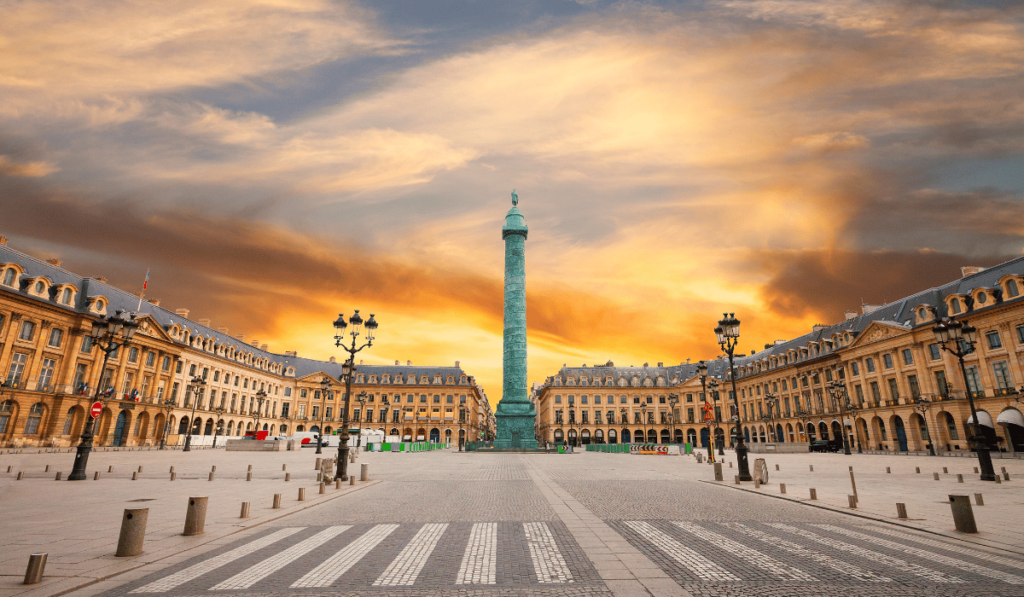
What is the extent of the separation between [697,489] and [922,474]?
42.7 feet

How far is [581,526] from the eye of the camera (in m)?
9.89

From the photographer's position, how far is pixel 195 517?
8945 millimetres

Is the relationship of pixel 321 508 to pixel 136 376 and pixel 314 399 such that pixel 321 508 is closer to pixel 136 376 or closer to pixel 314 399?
pixel 136 376

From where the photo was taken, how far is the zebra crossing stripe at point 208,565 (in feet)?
20.0

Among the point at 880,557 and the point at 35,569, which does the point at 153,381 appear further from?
the point at 880,557

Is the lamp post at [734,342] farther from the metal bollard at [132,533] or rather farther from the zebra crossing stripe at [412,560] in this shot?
the metal bollard at [132,533]

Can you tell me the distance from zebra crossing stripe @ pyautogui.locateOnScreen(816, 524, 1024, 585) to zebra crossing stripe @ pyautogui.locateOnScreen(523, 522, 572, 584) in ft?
18.2

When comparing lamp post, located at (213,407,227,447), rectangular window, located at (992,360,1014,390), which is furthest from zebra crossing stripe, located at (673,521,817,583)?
lamp post, located at (213,407,227,447)

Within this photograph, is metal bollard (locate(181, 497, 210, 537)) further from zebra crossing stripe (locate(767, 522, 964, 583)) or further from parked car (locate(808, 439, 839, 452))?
parked car (locate(808, 439, 839, 452))

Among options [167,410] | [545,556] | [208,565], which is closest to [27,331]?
[167,410]

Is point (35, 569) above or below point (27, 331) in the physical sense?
below

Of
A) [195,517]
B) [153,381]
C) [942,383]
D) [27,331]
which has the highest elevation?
[27,331]

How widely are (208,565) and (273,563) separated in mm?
892

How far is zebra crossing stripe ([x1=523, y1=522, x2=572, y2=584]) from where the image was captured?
646 centimetres
